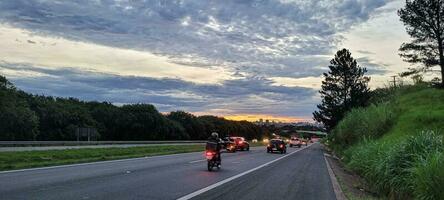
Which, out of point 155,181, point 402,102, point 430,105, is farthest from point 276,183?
point 402,102

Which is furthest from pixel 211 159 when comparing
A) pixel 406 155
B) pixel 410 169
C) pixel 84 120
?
pixel 84 120

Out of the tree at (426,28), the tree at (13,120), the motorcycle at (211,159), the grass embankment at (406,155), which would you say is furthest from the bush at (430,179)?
the tree at (13,120)

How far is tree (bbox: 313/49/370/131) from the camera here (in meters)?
80.6

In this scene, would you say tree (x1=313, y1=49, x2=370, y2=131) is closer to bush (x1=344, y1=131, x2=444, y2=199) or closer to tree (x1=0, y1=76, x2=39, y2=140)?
tree (x1=0, y1=76, x2=39, y2=140)

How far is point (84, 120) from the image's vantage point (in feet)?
307

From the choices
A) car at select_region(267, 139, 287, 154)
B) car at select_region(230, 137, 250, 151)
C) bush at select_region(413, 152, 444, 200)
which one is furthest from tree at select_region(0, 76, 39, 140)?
bush at select_region(413, 152, 444, 200)

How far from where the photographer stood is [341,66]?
276 feet

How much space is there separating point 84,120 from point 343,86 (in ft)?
146

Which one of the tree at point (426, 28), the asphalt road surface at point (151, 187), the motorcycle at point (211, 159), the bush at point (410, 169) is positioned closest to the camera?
the bush at point (410, 169)

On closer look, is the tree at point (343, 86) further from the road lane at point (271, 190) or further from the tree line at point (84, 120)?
the road lane at point (271, 190)

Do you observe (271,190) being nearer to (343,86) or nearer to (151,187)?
(151,187)

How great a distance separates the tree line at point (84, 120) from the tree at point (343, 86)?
40.3 m

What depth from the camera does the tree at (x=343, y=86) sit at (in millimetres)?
80625

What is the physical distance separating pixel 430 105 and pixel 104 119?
8293 centimetres
